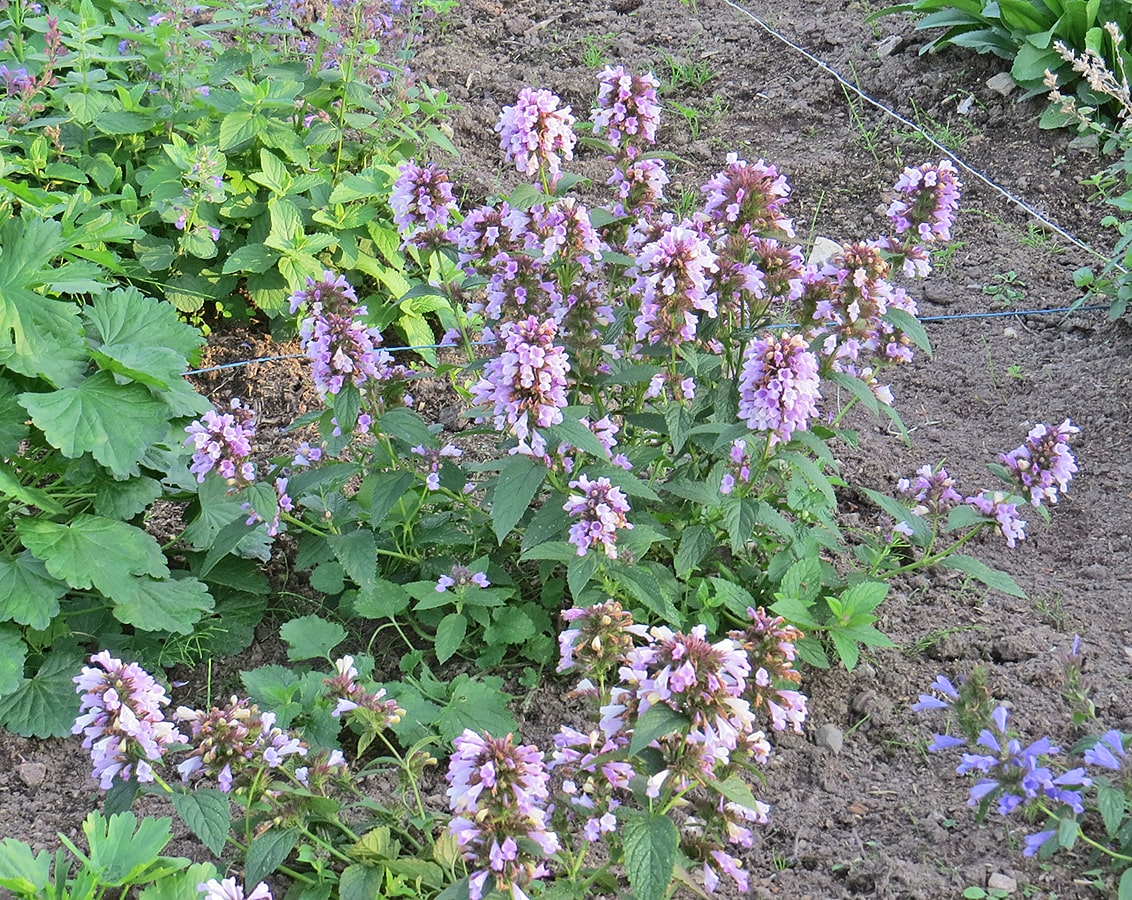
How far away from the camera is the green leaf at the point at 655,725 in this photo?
1.83 meters

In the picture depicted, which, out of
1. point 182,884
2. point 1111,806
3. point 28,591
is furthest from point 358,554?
point 1111,806

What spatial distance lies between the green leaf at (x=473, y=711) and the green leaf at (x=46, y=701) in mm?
911

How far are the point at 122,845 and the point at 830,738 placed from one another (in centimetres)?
156

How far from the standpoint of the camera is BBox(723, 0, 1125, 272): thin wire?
4.67 meters

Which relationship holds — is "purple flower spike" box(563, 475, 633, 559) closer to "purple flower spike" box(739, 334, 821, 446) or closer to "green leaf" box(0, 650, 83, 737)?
"purple flower spike" box(739, 334, 821, 446)

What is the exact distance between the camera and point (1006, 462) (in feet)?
9.07

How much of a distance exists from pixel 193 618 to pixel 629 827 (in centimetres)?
141

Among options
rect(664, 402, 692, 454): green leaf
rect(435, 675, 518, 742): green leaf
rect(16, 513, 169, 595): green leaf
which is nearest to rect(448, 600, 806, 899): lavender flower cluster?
rect(435, 675, 518, 742): green leaf

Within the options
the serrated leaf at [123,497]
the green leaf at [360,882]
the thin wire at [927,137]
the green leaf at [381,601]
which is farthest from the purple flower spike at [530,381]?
the thin wire at [927,137]

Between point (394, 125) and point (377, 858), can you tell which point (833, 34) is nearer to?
point (394, 125)

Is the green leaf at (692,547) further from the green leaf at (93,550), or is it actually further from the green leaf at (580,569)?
the green leaf at (93,550)

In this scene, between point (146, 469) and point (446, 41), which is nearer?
point (146, 469)

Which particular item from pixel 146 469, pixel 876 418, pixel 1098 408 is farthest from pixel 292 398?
pixel 1098 408

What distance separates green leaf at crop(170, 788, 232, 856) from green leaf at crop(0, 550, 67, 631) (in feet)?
2.75
